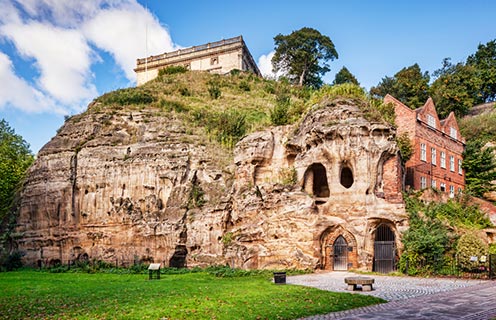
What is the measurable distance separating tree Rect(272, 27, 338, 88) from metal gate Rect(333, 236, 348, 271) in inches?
1672

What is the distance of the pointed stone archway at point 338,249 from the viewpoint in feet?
88.8

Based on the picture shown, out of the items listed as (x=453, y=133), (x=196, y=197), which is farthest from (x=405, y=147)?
(x=196, y=197)

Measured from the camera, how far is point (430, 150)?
3888 cm

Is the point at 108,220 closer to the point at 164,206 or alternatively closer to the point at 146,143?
the point at 164,206

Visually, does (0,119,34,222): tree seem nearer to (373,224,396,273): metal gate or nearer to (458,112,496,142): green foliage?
(373,224,396,273): metal gate

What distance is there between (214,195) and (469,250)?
18476 mm

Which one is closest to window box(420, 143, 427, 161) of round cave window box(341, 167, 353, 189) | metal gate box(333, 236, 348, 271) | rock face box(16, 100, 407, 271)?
round cave window box(341, 167, 353, 189)

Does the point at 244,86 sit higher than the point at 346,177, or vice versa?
the point at 244,86

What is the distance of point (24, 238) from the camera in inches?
1528

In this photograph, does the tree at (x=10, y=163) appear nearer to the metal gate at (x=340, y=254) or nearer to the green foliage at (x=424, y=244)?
the metal gate at (x=340, y=254)

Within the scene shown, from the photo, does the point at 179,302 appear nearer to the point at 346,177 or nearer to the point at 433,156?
the point at 346,177

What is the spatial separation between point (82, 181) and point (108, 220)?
5.02 meters

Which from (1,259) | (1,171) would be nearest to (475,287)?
(1,259)

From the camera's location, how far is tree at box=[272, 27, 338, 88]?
65438mm
